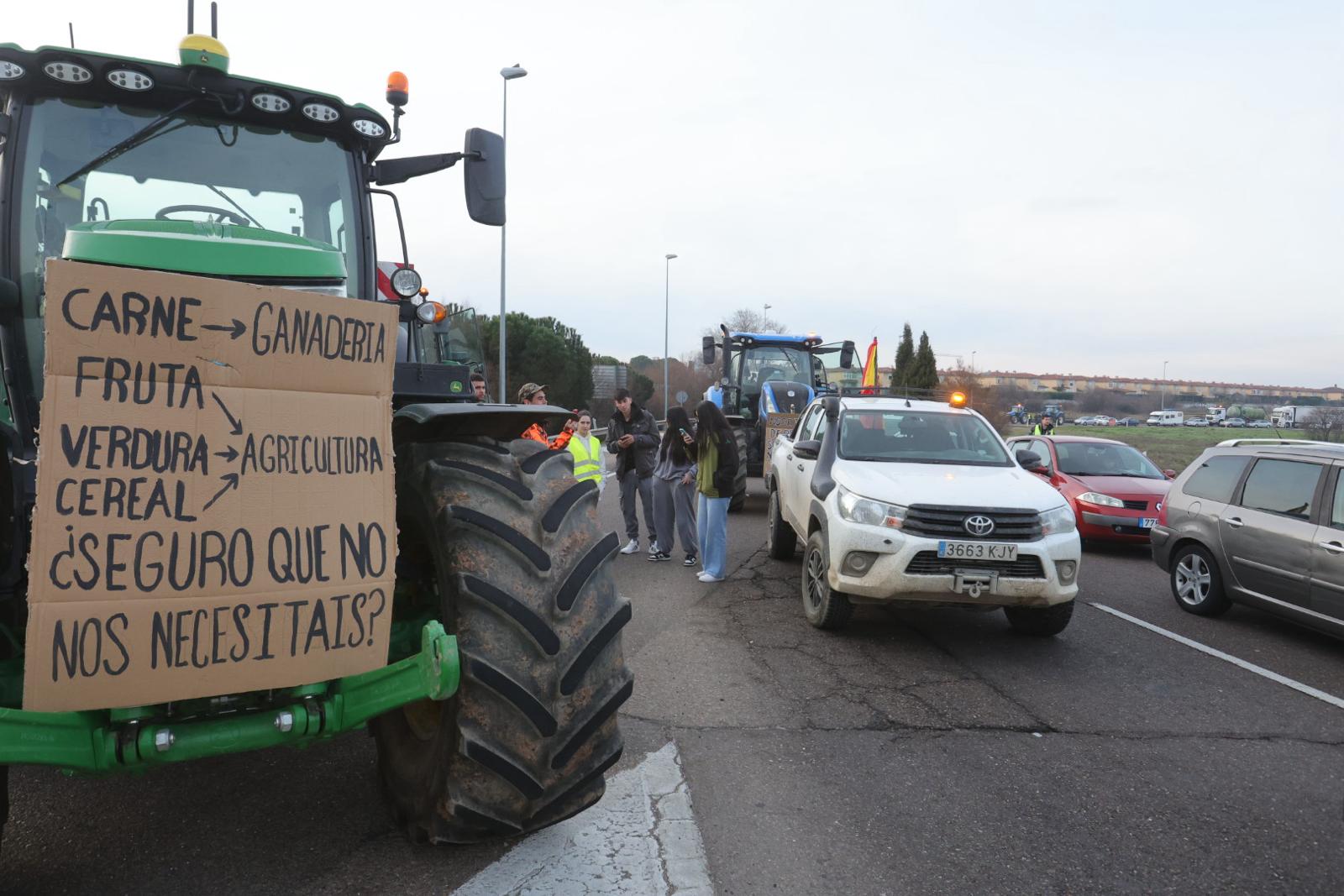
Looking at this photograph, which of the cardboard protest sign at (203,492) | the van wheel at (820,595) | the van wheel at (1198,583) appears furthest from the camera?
the van wheel at (1198,583)

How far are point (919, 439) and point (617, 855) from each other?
5.23m

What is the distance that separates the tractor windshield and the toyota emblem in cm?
425

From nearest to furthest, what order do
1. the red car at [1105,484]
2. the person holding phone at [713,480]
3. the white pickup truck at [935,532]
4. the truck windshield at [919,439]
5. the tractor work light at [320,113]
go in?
the tractor work light at [320,113]
the white pickup truck at [935,532]
the truck windshield at [919,439]
the person holding phone at [713,480]
the red car at [1105,484]

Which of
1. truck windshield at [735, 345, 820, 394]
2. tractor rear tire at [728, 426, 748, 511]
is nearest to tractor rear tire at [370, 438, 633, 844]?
tractor rear tire at [728, 426, 748, 511]

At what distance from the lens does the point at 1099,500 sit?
10.9m

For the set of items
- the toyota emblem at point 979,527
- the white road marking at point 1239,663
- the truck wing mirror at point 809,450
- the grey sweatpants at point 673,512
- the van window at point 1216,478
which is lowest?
the white road marking at point 1239,663

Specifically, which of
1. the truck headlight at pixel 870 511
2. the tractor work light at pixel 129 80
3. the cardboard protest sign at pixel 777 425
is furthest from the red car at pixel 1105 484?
the tractor work light at pixel 129 80

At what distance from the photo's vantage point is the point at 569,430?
9.77m

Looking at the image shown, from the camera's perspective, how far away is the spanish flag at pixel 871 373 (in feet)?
48.9

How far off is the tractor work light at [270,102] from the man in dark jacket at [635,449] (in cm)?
649

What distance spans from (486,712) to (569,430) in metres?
7.22

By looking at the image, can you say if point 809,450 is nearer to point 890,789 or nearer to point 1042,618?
point 1042,618

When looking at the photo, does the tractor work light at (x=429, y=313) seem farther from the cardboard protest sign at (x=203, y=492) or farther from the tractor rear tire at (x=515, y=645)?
the cardboard protest sign at (x=203, y=492)

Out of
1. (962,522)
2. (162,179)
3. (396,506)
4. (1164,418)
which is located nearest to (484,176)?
(162,179)
